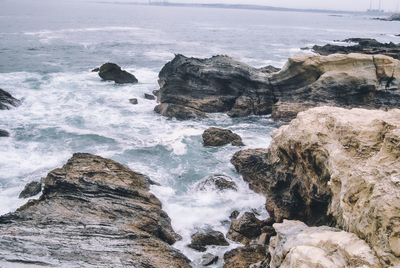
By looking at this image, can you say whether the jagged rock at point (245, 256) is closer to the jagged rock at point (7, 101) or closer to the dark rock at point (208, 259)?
the dark rock at point (208, 259)

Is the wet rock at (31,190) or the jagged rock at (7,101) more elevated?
the jagged rock at (7,101)

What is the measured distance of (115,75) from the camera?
132 ft

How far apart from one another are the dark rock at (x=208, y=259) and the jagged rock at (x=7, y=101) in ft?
70.6

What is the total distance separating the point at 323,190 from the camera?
12.7m

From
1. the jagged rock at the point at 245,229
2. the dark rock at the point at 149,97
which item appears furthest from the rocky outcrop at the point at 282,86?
the jagged rock at the point at 245,229

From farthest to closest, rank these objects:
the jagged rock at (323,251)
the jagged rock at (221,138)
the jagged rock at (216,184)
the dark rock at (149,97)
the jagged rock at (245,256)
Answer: the dark rock at (149,97) → the jagged rock at (221,138) → the jagged rock at (216,184) → the jagged rock at (245,256) → the jagged rock at (323,251)

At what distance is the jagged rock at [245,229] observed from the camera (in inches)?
587

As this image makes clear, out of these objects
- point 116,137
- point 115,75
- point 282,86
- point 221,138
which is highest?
point 282,86

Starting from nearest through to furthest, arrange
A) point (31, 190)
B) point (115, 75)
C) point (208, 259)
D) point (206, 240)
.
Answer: point (208, 259), point (206, 240), point (31, 190), point (115, 75)

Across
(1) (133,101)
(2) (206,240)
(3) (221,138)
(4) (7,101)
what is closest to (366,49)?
(1) (133,101)

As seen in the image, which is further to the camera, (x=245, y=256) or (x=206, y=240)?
(x=206, y=240)

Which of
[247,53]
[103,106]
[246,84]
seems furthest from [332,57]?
[247,53]

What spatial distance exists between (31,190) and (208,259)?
7899 millimetres

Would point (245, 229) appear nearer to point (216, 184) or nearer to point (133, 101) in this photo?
point (216, 184)
